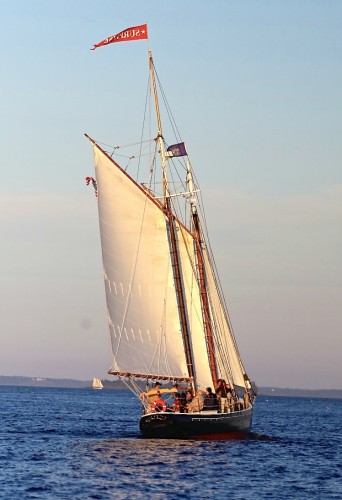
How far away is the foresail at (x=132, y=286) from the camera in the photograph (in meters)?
72.8

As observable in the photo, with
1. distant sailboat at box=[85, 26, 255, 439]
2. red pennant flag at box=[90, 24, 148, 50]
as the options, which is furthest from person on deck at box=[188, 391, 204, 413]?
red pennant flag at box=[90, 24, 148, 50]

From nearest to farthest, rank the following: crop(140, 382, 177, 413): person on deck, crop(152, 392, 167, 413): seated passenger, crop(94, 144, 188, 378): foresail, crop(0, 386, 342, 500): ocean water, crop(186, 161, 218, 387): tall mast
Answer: crop(0, 386, 342, 500): ocean water → crop(152, 392, 167, 413): seated passenger → crop(140, 382, 177, 413): person on deck → crop(94, 144, 188, 378): foresail → crop(186, 161, 218, 387): tall mast

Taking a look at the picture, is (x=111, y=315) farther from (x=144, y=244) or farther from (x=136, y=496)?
(x=136, y=496)

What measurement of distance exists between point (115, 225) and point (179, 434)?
1448 cm

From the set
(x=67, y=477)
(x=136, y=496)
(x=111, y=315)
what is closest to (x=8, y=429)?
(x=111, y=315)

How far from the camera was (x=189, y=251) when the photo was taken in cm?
7950

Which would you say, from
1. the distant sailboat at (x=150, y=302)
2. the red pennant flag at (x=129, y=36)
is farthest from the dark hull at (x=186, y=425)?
the red pennant flag at (x=129, y=36)

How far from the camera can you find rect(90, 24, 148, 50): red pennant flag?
74.1 meters

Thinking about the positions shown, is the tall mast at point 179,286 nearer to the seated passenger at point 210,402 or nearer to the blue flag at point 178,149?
the seated passenger at point 210,402

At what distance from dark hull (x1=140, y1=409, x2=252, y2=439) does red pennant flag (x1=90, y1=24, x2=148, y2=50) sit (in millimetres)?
25293

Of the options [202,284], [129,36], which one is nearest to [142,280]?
[202,284]

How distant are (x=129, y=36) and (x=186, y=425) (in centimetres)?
2679

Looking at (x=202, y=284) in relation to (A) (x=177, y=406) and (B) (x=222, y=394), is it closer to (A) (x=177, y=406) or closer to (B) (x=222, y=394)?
(B) (x=222, y=394)

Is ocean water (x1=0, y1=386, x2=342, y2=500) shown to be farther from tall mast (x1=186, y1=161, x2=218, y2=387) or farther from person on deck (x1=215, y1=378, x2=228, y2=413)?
tall mast (x1=186, y1=161, x2=218, y2=387)
